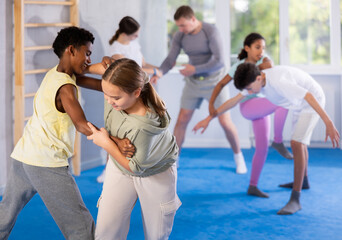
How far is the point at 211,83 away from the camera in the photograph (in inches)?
181

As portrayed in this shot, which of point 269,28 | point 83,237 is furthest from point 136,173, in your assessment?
point 269,28

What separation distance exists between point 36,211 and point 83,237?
1.47m

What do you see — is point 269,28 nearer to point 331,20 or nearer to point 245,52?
point 331,20

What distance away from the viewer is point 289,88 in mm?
3252

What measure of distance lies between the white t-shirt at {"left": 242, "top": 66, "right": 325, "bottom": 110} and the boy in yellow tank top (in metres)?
1.55

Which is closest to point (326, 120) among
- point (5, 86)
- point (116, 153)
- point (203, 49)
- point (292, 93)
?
point (292, 93)

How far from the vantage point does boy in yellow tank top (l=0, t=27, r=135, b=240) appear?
213cm

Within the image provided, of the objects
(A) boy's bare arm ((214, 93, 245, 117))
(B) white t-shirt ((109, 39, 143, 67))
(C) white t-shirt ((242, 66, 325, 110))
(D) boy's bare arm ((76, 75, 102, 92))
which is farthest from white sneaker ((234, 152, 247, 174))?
(D) boy's bare arm ((76, 75, 102, 92))

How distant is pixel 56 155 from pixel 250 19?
4.48 metres

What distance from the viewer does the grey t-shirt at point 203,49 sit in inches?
176

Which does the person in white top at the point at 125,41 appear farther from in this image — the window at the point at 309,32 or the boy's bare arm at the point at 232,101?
the window at the point at 309,32

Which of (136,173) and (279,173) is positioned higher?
(136,173)

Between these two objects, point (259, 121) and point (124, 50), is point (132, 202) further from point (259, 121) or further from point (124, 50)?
point (124, 50)

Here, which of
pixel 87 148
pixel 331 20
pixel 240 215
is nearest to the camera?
pixel 240 215
